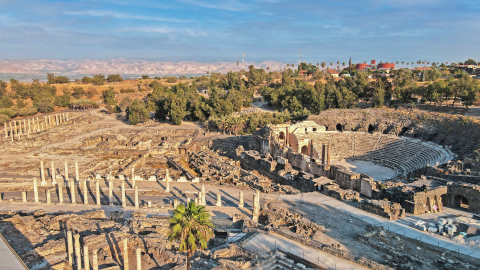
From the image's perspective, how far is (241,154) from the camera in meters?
42.6

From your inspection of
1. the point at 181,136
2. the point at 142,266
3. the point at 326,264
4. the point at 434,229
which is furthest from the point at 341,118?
the point at 142,266

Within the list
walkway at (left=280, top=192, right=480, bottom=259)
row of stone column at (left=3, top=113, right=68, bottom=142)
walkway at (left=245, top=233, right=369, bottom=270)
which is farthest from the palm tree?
row of stone column at (left=3, top=113, right=68, bottom=142)

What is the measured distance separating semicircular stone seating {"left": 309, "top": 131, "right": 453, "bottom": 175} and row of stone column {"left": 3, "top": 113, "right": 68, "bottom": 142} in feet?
157

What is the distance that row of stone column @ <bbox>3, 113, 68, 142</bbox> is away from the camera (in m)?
55.9

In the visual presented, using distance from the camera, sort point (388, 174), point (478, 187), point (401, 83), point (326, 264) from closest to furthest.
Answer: point (326, 264) → point (478, 187) → point (388, 174) → point (401, 83)

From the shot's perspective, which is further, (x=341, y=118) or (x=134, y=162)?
(x=341, y=118)

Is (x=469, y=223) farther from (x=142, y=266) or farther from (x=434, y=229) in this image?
(x=142, y=266)

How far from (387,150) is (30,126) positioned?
2410 inches

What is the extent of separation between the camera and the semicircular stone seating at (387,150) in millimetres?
35875

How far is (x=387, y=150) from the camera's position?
4150 cm

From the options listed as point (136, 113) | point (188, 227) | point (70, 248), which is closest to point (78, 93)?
point (136, 113)

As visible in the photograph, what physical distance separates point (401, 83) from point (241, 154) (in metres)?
38.4

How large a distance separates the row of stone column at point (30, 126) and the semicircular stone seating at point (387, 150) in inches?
1883

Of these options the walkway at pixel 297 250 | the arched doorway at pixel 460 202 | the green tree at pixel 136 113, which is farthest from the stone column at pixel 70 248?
the green tree at pixel 136 113
